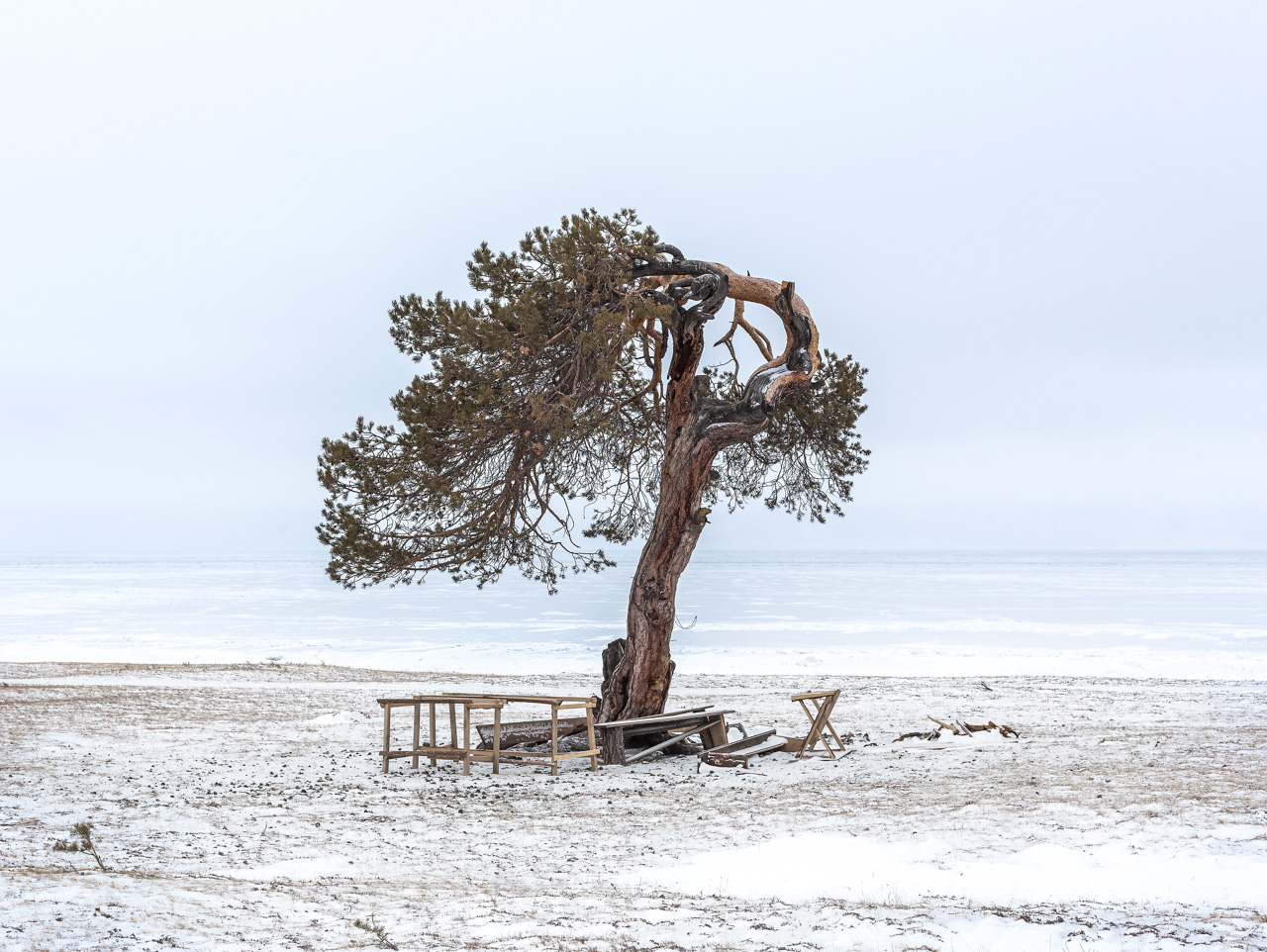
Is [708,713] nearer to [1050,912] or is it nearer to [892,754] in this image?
[892,754]

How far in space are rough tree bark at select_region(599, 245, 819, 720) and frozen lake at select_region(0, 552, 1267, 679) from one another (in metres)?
4.42

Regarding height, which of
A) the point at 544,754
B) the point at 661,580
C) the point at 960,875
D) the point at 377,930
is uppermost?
the point at 661,580

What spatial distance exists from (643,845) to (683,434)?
5205mm

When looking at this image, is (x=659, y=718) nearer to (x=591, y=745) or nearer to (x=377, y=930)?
(x=591, y=745)

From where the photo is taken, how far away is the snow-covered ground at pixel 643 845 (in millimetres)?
4668

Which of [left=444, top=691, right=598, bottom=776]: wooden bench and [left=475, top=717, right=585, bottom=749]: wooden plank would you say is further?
[left=475, top=717, right=585, bottom=749]: wooden plank

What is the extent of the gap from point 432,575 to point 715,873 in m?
78.5

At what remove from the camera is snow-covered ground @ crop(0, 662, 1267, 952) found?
4.67 meters

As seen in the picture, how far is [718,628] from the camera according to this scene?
36719 millimetres

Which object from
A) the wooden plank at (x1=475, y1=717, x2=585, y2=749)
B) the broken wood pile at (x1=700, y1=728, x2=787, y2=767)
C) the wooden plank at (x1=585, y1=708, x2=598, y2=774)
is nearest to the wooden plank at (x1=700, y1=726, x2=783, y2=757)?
the broken wood pile at (x1=700, y1=728, x2=787, y2=767)

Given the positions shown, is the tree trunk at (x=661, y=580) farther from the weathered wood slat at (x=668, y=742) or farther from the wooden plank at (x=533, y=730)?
the wooden plank at (x=533, y=730)

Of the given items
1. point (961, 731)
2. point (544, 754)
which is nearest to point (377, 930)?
point (544, 754)

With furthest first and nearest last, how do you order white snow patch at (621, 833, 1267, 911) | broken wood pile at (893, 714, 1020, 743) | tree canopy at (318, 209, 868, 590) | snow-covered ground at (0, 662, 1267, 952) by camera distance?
1. broken wood pile at (893, 714, 1020, 743)
2. tree canopy at (318, 209, 868, 590)
3. white snow patch at (621, 833, 1267, 911)
4. snow-covered ground at (0, 662, 1267, 952)

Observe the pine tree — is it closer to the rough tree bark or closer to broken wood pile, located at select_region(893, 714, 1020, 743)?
the rough tree bark
